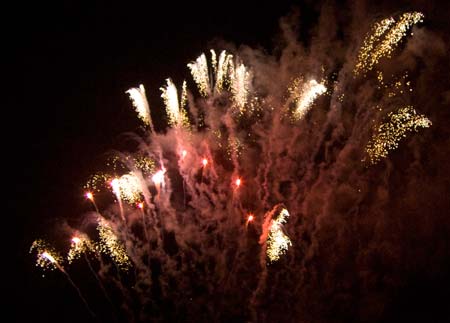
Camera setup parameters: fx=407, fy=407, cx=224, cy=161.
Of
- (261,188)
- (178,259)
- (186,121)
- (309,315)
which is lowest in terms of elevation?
(309,315)

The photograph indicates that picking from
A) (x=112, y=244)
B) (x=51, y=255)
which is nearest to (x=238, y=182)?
(x=112, y=244)

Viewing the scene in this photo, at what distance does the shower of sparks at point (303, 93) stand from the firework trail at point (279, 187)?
0.11ft

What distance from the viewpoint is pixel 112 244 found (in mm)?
13477

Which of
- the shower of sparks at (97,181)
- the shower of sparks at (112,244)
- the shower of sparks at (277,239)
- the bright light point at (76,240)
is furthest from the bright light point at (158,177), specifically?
the bright light point at (76,240)

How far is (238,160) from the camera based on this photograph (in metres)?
11.9

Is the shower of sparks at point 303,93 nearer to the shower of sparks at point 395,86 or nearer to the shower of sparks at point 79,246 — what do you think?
the shower of sparks at point 395,86

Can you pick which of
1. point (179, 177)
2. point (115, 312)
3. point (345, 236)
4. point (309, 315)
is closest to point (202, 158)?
point (179, 177)

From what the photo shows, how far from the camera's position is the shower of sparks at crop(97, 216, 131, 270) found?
12745 mm

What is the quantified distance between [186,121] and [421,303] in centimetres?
985

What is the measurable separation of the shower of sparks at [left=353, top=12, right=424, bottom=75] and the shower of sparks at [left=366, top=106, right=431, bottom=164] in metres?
1.55

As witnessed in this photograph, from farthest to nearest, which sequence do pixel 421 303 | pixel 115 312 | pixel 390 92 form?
pixel 115 312 → pixel 421 303 → pixel 390 92

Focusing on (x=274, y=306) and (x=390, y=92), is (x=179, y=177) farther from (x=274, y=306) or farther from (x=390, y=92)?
(x=390, y=92)

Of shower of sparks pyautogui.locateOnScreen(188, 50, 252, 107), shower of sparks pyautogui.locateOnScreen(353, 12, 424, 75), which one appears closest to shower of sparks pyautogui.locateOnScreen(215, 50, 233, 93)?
shower of sparks pyautogui.locateOnScreen(188, 50, 252, 107)

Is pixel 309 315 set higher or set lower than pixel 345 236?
lower
